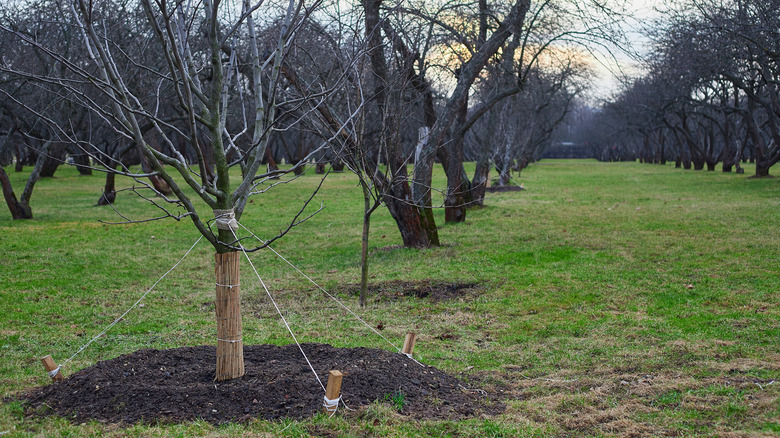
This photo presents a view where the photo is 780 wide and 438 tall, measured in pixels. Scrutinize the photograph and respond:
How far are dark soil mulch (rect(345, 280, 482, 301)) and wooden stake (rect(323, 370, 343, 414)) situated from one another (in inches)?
159

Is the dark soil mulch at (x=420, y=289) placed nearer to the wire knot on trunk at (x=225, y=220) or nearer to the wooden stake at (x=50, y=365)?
the wire knot on trunk at (x=225, y=220)

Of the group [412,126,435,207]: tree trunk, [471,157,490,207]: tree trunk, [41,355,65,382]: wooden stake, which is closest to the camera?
[41,355,65,382]: wooden stake

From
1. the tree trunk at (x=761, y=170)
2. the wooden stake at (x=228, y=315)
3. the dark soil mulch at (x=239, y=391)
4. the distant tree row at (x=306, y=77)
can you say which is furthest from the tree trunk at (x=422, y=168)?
the tree trunk at (x=761, y=170)

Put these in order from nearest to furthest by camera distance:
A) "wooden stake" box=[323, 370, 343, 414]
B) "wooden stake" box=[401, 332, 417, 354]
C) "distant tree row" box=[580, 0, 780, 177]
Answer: "wooden stake" box=[323, 370, 343, 414] < "wooden stake" box=[401, 332, 417, 354] < "distant tree row" box=[580, 0, 780, 177]

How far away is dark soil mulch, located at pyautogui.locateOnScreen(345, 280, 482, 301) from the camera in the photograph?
789 cm

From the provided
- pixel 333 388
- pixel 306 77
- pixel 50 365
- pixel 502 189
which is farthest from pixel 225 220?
pixel 502 189

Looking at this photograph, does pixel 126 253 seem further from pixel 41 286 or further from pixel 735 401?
pixel 735 401

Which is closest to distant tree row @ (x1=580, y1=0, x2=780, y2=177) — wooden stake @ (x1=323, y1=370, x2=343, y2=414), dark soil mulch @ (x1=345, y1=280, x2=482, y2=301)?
dark soil mulch @ (x1=345, y1=280, x2=482, y2=301)

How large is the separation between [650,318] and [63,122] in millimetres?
17175

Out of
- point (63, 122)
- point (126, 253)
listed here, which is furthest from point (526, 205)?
point (63, 122)

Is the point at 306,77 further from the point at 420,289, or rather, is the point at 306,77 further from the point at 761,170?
the point at 761,170

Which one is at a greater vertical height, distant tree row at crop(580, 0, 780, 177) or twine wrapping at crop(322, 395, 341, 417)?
distant tree row at crop(580, 0, 780, 177)

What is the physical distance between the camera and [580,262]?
31.4 ft

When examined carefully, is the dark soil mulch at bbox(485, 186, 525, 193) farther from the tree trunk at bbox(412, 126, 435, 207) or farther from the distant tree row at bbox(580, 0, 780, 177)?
the tree trunk at bbox(412, 126, 435, 207)
